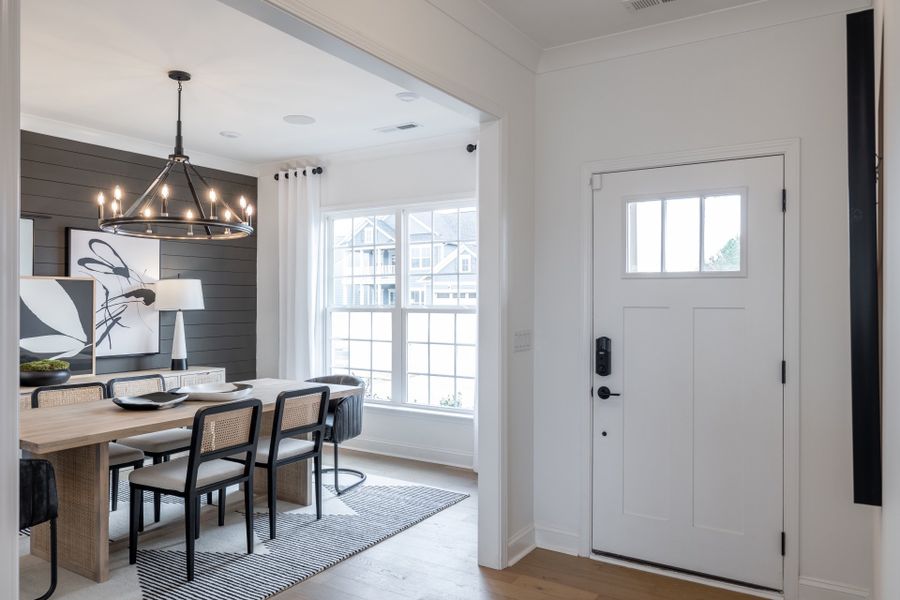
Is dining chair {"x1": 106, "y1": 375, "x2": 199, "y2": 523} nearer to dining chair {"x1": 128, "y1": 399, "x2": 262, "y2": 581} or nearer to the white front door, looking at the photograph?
dining chair {"x1": 128, "y1": 399, "x2": 262, "y2": 581}

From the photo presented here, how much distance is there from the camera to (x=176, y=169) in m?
5.86

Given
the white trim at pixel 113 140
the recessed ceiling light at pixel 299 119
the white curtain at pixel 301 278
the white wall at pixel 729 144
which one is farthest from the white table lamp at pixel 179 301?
the white wall at pixel 729 144

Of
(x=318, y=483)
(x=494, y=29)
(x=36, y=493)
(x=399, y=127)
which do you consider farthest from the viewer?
(x=399, y=127)

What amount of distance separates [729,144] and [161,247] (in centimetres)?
474

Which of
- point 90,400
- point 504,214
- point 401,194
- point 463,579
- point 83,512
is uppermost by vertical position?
point 401,194

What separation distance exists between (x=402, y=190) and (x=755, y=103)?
3.29 metres

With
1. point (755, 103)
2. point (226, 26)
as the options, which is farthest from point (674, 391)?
point (226, 26)

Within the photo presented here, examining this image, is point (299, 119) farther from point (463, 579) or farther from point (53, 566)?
point (463, 579)

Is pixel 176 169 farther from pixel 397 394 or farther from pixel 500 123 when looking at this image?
pixel 500 123

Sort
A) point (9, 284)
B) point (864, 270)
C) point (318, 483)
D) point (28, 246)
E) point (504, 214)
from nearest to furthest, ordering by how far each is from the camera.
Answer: point (9, 284) → point (864, 270) → point (504, 214) → point (318, 483) → point (28, 246)

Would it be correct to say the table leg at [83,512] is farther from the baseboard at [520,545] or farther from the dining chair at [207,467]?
the baseboard at [520,545]

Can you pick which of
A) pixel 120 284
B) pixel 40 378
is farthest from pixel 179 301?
pixel 40 378

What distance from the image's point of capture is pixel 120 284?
5.30 meters

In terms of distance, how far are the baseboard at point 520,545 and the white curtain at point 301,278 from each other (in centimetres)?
318
